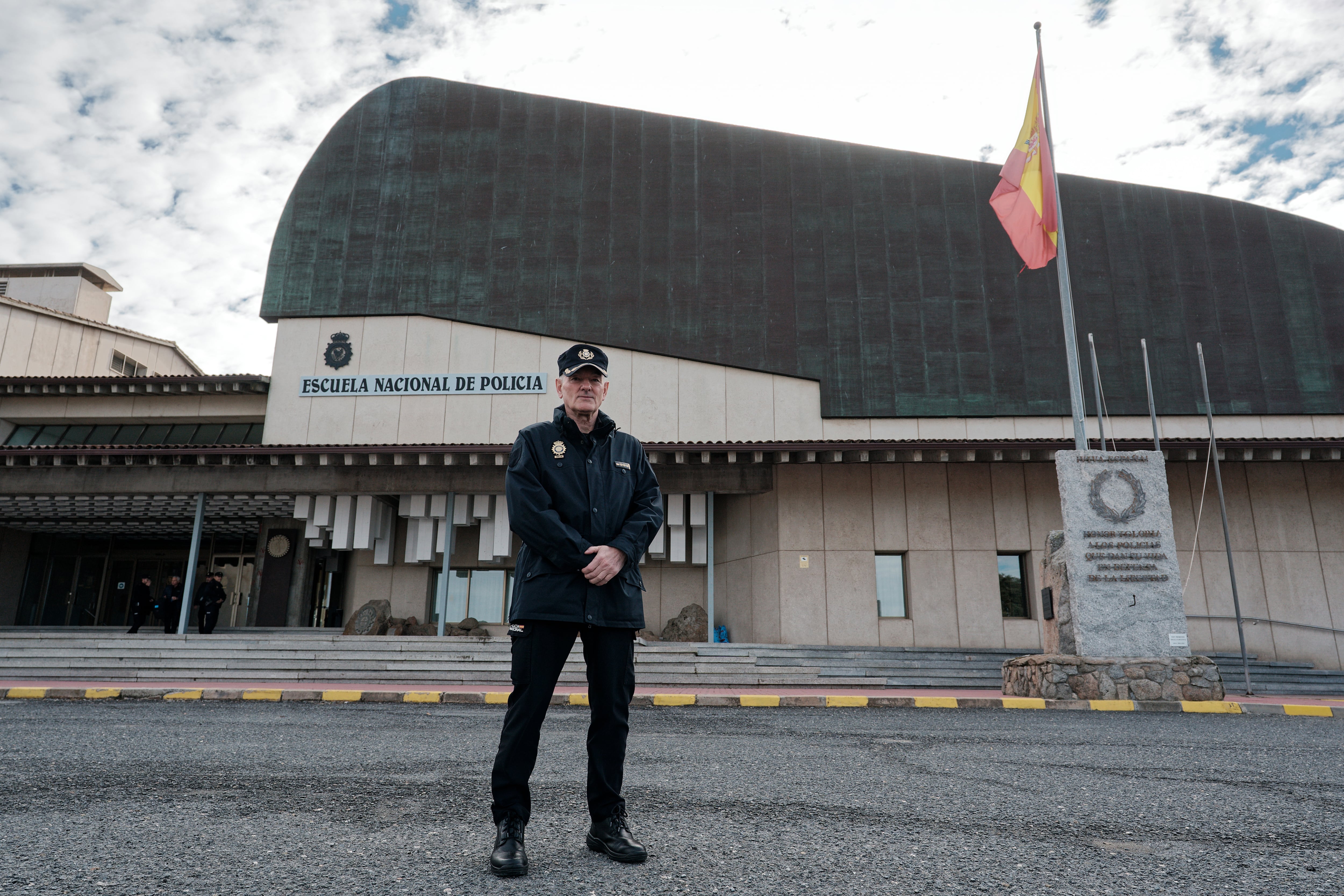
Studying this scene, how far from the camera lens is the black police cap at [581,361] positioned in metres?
3.32

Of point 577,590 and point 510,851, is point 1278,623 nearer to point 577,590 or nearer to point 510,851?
point 577,590

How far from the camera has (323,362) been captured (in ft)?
66.6

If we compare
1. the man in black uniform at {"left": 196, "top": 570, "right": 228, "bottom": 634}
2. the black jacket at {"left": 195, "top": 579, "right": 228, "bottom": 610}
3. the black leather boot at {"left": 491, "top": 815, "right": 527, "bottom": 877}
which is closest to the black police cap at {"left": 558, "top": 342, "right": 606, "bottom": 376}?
the black leather boot at {"left": 491, "top": 815, "right": 527, "bottom": 877}

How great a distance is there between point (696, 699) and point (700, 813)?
7374mm

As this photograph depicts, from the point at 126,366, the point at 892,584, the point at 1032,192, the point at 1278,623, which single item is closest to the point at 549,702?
the point at 1032,192

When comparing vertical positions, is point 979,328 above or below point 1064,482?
above

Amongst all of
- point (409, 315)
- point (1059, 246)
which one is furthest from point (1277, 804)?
point (409, 315)

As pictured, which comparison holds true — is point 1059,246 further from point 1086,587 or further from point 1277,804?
point 1277,804

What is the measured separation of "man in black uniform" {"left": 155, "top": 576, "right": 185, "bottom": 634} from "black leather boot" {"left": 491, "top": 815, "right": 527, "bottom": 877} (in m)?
19.6

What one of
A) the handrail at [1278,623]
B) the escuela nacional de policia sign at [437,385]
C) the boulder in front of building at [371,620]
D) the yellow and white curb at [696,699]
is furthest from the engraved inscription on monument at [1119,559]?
the boulder in front of building at [371,620]

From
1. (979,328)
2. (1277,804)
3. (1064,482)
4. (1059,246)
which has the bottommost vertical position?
(1277,804)

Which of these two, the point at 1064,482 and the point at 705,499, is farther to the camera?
the point at 705,499

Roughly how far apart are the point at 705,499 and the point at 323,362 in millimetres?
10407

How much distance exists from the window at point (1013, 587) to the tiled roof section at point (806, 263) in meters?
3.53
